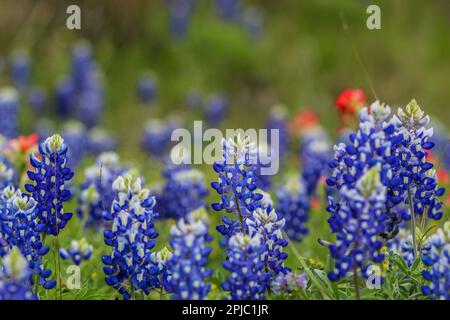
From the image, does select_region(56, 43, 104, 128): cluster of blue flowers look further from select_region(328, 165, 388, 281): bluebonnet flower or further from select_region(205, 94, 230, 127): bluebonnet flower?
select_region(328, 165, 388, 281): bluebonnet flower

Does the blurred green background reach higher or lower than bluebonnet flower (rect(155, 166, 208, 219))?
higher

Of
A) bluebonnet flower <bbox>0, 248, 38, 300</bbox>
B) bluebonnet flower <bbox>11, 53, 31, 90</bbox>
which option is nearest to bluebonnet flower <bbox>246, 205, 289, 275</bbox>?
bluebonnet flower <bbox>0, 248, 38, 300</bbox>

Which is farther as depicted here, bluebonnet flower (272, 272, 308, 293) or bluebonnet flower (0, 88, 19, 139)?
bluebonnet flower (0, 88, 19, 139)

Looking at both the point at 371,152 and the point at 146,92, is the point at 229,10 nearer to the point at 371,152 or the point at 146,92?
the point at 146,92

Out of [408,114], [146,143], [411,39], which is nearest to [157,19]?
[411,39]

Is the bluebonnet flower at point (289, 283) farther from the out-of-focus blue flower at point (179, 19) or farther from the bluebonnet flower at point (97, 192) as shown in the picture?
the out-of-focus blue flower at point (179, 19)
